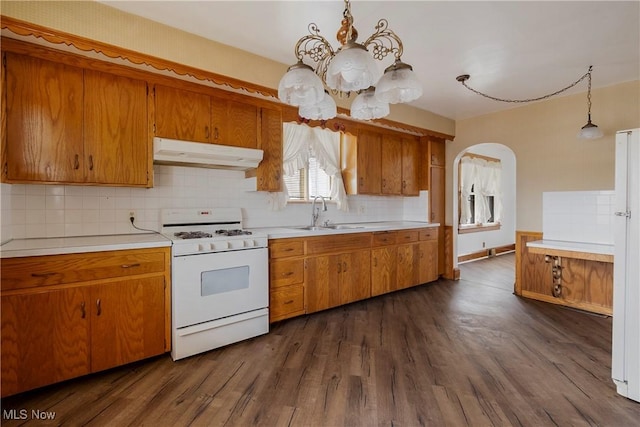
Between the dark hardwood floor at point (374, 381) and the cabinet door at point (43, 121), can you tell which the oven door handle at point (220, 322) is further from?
the cabinet door at point (43, 121)

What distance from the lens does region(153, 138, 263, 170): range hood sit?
8.14 ft

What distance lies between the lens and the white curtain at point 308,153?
3600 mm

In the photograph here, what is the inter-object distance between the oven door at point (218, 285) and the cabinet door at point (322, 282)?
0.54 m

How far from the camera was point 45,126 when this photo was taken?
6.93 ft

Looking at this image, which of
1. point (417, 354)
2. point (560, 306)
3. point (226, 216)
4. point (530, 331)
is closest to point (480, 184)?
point (560, 306)

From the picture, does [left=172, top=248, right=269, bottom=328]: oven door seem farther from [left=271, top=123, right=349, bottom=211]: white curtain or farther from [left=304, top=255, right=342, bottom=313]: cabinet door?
[left=271, top=123, right=349, bottom=211]: white curtain

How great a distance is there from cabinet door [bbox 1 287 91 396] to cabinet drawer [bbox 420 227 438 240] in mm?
3904

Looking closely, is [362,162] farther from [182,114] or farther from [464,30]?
[182,114]

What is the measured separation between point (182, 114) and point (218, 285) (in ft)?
5.04

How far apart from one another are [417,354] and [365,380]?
1.94 feet

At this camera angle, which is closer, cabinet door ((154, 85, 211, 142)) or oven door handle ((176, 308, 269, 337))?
oven door handle ((176, 308, 269, 337))

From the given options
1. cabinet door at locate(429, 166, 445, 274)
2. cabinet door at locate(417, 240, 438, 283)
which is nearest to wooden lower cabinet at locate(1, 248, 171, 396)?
cabinet door at locate(417, 240, 438, 283)

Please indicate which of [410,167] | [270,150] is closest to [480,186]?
[410,167]

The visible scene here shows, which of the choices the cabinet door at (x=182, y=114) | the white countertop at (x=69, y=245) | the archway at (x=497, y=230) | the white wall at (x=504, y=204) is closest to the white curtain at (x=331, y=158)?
the cabinet door at (x=182, y=114)
